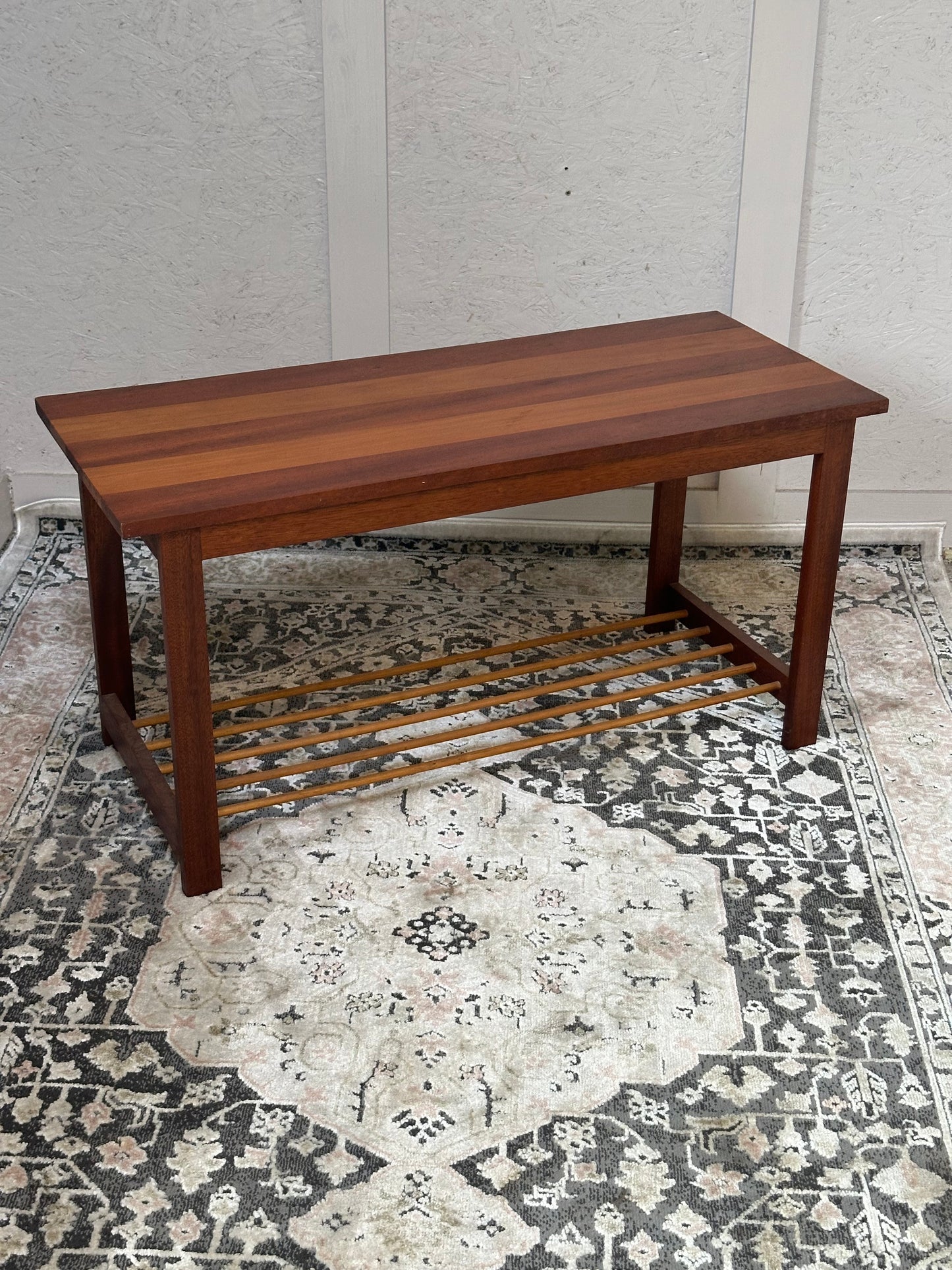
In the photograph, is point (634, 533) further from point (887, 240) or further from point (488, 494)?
point (488, 494)

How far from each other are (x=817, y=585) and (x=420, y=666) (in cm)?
90

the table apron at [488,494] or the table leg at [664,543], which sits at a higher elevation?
the table apron at [488,494]

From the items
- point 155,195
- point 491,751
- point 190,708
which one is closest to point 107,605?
point 190,708

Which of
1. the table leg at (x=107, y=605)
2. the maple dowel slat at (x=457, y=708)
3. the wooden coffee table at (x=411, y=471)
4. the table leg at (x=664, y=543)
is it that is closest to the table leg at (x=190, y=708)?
the wooden coffee table at (x=411, y=471)

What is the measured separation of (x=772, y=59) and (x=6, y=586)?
94.3 inches

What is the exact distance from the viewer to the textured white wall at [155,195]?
11.2ft

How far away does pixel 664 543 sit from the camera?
135 inches

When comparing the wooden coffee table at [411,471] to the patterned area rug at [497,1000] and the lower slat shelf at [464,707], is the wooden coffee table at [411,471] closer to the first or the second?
the lower slat shelf at [464,707]

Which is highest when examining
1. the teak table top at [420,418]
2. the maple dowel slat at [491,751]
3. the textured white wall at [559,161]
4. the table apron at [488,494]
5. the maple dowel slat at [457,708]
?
the textured white wall at [559,161]

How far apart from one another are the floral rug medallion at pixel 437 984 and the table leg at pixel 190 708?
0.08 meters

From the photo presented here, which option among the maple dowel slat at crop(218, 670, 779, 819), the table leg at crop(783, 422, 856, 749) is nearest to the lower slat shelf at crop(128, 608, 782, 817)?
the maple dowel slat at crop(218, 670, 779, 819)

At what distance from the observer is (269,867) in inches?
102

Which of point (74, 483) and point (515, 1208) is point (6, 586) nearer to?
point (74, 483)

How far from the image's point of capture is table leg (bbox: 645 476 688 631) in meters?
3.37
